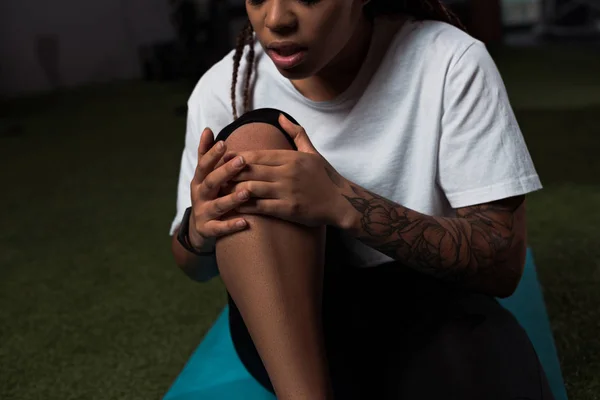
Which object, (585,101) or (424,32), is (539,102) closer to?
(585,101)

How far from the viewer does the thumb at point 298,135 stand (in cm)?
89

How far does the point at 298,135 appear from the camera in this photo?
905 millimetres

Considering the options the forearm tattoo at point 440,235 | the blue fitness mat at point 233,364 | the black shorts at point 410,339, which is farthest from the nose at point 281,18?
the blue fitness mat at point 233,364

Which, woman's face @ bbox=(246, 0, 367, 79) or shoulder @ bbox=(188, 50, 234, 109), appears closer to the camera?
woman's face @ bbox=(246, 0, 367, 79)

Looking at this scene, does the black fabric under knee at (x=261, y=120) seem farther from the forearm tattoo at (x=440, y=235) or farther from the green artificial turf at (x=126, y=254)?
the green artificial turf at (x=126, y=254)

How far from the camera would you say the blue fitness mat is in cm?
119

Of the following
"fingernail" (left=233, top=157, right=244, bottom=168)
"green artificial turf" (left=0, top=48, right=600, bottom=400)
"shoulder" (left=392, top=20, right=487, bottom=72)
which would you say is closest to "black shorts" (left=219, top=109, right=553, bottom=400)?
"fingernail" (left=233, top=157, right=244, bottom=168)

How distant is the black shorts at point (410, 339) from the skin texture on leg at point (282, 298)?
118mm

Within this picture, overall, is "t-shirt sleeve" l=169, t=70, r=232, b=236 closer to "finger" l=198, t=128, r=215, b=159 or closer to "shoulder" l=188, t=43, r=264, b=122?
"shoulder" l=188, t=43, r=264, b=122

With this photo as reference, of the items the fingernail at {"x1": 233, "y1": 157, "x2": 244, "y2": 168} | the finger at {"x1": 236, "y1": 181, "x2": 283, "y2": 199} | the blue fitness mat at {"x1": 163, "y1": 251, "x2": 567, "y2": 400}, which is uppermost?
the fingernail at {"x1": 233, "y1": 157, "x2": 244, "y2": 168}

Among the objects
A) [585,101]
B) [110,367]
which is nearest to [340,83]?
[110,367]

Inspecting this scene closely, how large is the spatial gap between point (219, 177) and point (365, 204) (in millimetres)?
173

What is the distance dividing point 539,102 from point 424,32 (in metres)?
2.66

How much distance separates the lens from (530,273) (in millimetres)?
1551
